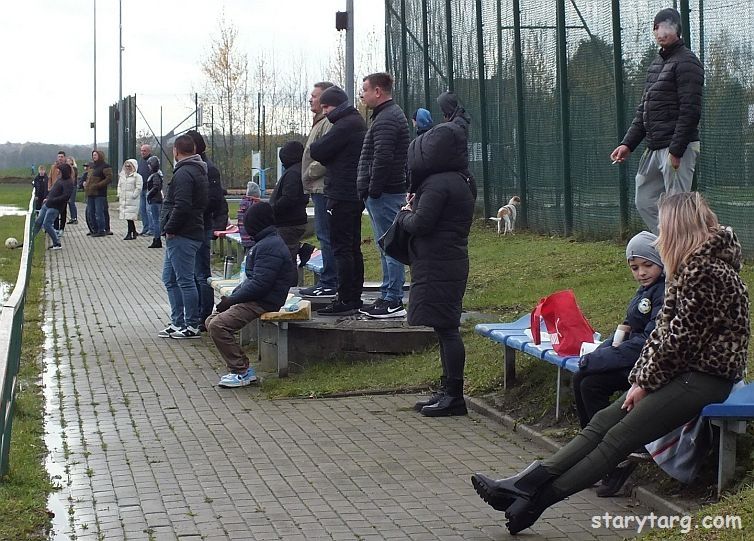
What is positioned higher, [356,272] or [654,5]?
[654,5]

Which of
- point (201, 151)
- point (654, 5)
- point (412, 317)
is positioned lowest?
point (412, 317)

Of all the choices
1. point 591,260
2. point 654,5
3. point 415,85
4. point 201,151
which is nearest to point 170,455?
point 201,151

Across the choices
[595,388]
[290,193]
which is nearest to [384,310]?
[290,193]

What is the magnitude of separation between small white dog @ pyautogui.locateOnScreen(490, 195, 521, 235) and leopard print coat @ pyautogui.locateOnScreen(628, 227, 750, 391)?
13.1 meters

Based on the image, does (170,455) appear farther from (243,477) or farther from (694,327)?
(694,327)

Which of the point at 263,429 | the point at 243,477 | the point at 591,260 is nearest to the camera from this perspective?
the point at 243,477

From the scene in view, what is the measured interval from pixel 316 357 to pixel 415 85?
13911 millimetres

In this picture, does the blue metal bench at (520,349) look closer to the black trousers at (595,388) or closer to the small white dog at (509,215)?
the black trousers at (595,388)

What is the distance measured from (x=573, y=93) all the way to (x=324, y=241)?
6180mm

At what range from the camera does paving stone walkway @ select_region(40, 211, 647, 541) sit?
6176mm

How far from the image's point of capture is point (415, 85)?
23.9 m

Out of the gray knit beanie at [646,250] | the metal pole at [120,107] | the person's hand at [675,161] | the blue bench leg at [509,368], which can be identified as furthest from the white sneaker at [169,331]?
the metal pole at [120,107]

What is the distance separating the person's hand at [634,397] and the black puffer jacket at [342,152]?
5392mm

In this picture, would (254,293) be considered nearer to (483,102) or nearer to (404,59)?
(483,102)
